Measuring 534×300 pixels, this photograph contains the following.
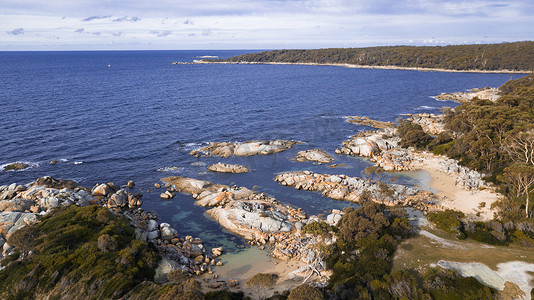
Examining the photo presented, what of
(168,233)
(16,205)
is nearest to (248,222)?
(168,233)

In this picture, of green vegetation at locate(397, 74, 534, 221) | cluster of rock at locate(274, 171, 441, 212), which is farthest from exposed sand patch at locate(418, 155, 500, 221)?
cluster of rock at locate(274, 171, 441, 212)

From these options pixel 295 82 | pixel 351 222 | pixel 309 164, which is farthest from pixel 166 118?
pixel 295 82

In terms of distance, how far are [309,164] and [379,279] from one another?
3439cm

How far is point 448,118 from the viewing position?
80.6 m

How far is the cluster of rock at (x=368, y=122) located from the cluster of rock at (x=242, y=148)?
90.7ft

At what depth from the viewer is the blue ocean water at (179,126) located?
53.8m

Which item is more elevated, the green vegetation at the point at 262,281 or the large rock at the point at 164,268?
the green vegetation at the point at 262,281

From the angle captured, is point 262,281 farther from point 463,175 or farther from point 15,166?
point 15,166

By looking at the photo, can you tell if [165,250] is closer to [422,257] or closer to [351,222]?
[351,222]

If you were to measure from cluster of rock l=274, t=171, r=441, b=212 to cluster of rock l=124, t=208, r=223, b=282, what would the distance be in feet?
67.9

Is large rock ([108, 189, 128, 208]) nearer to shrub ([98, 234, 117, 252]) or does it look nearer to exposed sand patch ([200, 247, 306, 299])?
shrub ([98, 234, 117, 252])

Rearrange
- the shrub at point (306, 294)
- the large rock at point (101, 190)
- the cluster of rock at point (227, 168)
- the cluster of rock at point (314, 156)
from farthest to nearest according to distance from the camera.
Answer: the cluster of rock at point (314, 156) < the cluster of rock at point (227, 168) < the large rock at point (101, 190) < the shrub at point (306, 294)

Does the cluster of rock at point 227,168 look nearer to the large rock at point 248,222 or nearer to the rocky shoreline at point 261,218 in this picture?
the rocky shoreline at point 261,218

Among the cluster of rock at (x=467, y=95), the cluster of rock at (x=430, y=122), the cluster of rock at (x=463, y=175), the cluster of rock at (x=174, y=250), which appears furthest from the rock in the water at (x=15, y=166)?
the cluster of rock at (x=467, y=95)
